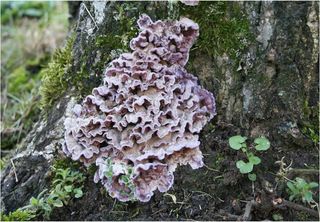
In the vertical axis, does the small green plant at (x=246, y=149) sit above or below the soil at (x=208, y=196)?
above

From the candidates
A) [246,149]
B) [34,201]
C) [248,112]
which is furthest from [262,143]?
[34,201]

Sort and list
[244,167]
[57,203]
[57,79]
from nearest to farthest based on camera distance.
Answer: [244,167]
[57,203]
[57,79]

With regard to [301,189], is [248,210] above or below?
below

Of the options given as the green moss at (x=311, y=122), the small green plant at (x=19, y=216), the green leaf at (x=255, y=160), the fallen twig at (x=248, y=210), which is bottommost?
the small green plant at (x=19, y=216)

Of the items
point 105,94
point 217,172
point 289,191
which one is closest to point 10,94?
point 105,94

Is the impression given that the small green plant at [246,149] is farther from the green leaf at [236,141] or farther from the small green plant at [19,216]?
the small green plant at [19,216]

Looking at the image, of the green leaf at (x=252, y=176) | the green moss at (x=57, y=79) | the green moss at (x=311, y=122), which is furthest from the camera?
the green moss at (x=57, y=79)

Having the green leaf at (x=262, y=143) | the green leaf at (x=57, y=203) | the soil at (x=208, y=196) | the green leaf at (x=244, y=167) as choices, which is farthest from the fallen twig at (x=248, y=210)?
the green leaf at (x=57, y=203)

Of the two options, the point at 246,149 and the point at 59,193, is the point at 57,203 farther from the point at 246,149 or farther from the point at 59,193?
the point at 246,149
